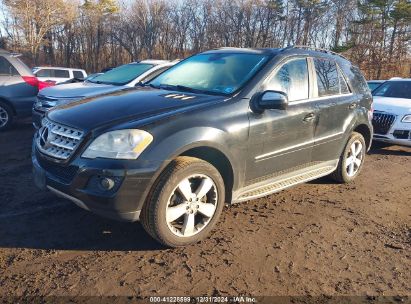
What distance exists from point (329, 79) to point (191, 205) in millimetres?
2631

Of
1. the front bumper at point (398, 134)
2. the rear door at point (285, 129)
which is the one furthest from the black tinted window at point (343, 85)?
the front bumper at point (398, 134)

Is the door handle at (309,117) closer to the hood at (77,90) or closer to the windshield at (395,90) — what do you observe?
the hood at (77,90)

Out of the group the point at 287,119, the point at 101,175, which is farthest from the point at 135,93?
the point at 287,119

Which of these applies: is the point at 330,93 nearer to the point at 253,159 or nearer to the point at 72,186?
the point at 253,159

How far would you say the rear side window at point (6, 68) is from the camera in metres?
8.12

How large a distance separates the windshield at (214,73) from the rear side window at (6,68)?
4.92 m

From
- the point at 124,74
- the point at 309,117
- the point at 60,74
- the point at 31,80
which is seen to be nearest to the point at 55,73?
the point at 60,74

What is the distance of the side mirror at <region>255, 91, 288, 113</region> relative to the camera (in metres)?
3.73

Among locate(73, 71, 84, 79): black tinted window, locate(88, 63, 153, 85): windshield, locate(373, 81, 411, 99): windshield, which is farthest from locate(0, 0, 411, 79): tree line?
locate(88, 63, 153, 85): windshield

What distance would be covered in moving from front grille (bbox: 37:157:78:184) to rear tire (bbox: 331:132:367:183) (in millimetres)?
3539

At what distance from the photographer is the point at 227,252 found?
3.41 metres

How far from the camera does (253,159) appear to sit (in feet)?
12.5

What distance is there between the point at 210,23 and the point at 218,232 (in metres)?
37.3

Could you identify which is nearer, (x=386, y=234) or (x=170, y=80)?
(x=386, y=234)
